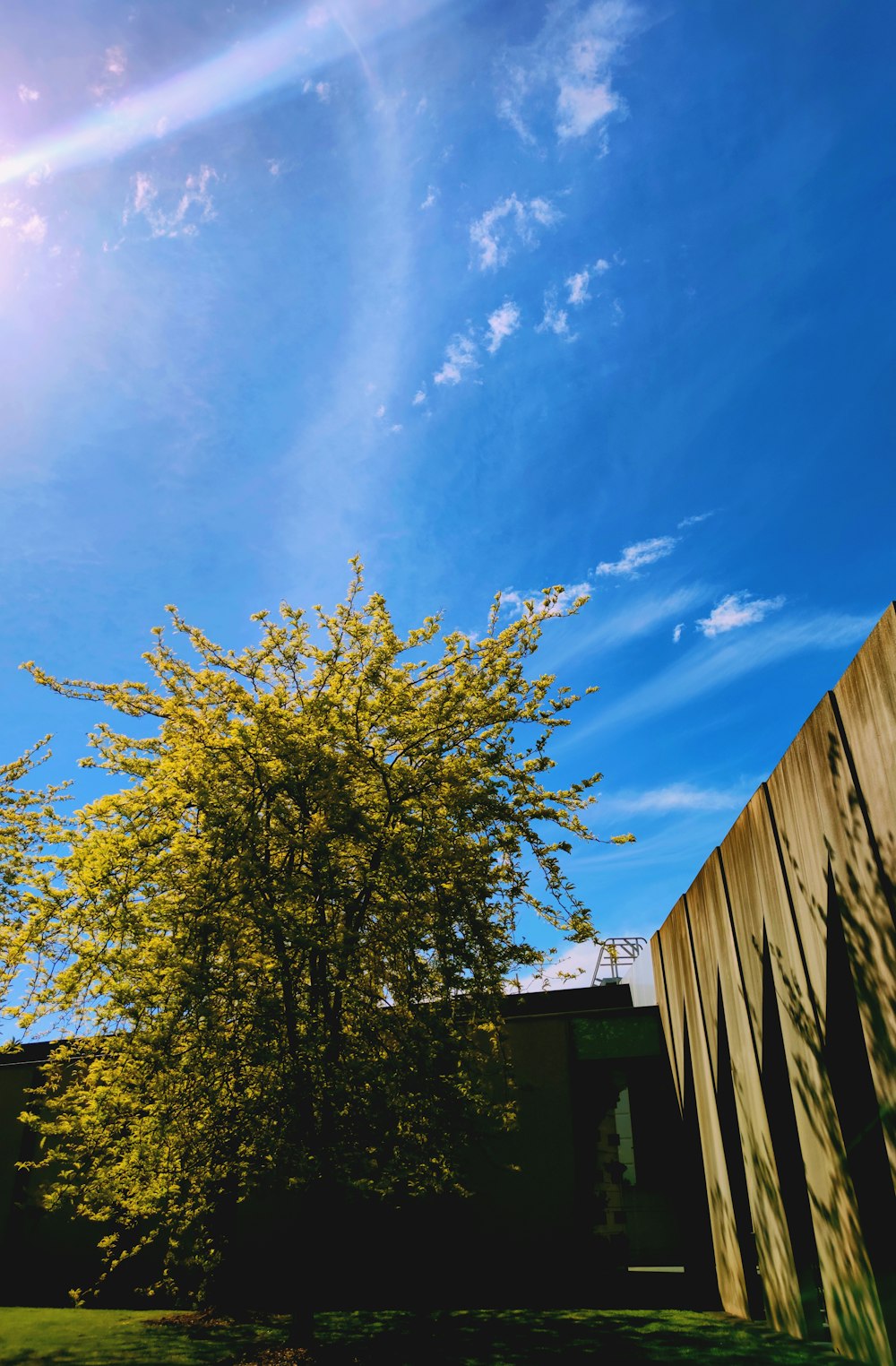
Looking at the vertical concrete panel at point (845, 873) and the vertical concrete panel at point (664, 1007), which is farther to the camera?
the vertical concrete panel at point (664, 1007)

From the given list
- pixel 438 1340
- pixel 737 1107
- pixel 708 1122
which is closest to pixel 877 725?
pixel 737 1107

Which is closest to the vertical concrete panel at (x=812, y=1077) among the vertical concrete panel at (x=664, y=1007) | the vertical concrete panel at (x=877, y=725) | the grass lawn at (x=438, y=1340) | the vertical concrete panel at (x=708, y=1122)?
the grass lawn at (x=438, y=1340)

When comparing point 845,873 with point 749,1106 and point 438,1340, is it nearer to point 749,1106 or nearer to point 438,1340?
point 749,1106

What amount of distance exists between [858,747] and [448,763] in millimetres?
5694

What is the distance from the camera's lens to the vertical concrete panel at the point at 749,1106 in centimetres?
915

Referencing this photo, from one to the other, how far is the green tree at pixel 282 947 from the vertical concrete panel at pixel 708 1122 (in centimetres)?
371

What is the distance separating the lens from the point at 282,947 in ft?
31.0

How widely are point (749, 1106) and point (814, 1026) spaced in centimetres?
303

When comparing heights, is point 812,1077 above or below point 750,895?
below

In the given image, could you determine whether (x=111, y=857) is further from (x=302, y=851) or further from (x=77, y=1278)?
(x=77, y=1278)

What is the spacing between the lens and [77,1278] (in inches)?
648

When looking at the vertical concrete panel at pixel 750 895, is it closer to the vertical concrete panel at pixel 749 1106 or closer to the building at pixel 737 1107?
the building at pixel 737 1107

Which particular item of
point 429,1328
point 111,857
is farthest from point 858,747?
point 429,1328

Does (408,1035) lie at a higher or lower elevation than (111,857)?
lower
